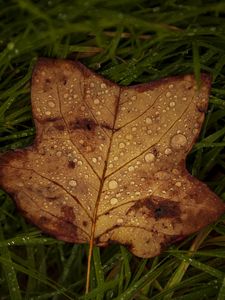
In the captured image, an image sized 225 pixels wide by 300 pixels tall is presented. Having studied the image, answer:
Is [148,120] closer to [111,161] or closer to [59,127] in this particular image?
[111,161]

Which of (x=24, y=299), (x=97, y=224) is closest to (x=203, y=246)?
(x=97, y=224)

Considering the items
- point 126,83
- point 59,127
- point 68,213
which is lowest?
point 68,213

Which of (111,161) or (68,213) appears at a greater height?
(111,161)

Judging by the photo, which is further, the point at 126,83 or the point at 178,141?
the point at 126,83

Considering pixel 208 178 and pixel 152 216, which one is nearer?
pixel 152 216

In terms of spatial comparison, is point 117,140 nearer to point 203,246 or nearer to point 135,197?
point 135,197

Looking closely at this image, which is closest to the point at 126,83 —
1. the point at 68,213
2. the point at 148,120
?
the point at 148,120
